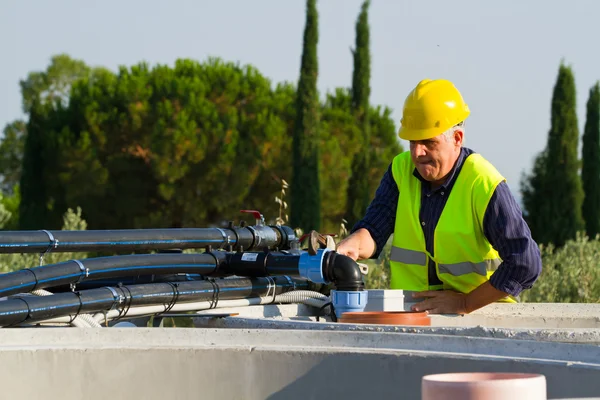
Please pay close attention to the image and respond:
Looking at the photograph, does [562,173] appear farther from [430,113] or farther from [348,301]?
[348,301]

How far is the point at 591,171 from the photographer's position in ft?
100

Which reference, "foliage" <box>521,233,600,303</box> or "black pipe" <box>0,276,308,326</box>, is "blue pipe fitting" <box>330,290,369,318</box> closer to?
"black pipe" <box>0,276,308,326</box>

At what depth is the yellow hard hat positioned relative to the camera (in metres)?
4.99

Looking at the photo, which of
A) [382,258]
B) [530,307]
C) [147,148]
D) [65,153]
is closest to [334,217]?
[147,148]

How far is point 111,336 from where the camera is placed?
3.33m

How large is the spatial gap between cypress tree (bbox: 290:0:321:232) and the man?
84.6 feet

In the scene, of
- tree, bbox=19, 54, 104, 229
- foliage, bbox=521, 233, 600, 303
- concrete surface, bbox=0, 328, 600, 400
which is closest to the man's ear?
concrete surface, bbox=0, 328, 600, 400

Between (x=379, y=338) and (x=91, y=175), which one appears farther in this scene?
(x=91, y=175)

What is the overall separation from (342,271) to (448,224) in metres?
0.70

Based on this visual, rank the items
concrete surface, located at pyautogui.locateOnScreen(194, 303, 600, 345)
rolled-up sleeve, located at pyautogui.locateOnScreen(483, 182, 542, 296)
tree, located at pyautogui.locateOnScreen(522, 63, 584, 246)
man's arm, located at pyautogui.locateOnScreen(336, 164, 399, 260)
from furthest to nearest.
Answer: tree, located at pyautogui.locateOnScreen(522, 63, 584, 246) → man's arm, located at pyautogui.locateOnScreen(336, 164, 399, 260) → concrete surface, located at pyautogui.locateOnScreen(194, 303, 600, 345) → rolled-up sleeve, located at pyautogui.locateOnScreen(483, 182, 542, 296)

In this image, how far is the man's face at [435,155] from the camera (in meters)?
5.02

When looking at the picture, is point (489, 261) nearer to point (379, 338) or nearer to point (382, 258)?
point (379, 338)

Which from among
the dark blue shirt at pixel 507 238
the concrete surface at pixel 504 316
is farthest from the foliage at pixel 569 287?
the dark blue shirt at pixel 507 238

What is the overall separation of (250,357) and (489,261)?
215 cm
